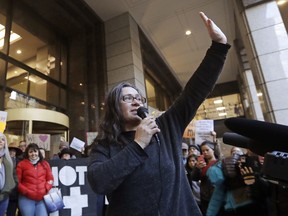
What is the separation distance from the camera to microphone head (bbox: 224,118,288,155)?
1.78ft

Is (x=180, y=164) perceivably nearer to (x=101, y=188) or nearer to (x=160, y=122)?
(x=160, y=122)

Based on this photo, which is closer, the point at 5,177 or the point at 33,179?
the point at 5,177

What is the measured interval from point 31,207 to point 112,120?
377 cm

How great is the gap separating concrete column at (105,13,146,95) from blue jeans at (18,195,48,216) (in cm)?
532

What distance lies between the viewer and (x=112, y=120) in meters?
1.58

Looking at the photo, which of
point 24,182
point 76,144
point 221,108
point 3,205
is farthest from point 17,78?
point 221,108

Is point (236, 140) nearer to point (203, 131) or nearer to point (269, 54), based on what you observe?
point (203, 131)

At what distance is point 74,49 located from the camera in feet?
34.6

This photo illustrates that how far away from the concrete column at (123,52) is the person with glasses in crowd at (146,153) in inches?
299

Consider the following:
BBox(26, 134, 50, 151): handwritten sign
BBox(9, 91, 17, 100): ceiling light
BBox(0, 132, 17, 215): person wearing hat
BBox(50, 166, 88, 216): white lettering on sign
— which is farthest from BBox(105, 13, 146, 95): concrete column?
BBox(0, 132, 17, 215): person wearing hat

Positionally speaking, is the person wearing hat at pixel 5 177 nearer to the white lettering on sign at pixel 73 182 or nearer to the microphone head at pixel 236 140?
the white lettering on sign at pixel 73 182

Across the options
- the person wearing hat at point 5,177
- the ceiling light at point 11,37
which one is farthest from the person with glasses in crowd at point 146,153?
the ceiling light at point 11,37

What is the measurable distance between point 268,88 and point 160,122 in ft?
17.3

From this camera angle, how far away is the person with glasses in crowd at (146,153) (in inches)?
47.8
